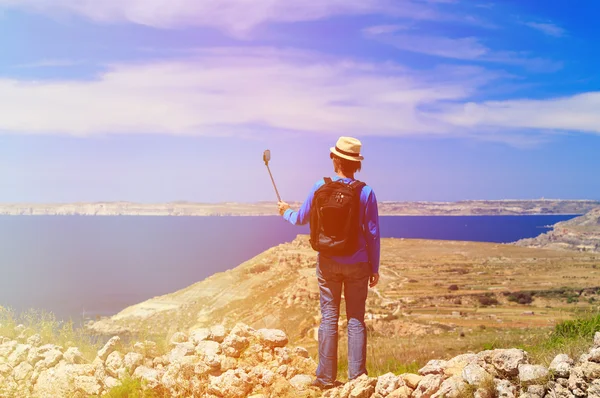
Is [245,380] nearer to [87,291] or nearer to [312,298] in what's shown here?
[312,298]

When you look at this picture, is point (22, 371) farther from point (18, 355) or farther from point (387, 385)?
point (387, 385)

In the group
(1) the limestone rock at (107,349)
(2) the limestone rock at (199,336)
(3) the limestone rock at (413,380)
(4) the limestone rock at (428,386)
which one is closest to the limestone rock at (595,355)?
(4) the limestone rock at (428,386)

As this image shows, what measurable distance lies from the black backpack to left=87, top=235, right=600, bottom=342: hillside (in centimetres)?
891

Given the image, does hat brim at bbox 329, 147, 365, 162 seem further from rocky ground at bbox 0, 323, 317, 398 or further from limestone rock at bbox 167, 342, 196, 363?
limestone rock at bbox 167, 342, 196, 363

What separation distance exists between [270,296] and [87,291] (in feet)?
187

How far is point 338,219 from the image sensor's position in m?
5.03

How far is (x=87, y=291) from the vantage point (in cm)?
7638

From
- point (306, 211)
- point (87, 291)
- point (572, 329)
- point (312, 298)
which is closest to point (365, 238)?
point (306, 211)

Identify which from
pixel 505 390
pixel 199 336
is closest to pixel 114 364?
pixel 199 336

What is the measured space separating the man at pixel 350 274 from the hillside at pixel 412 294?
8468 millimetres

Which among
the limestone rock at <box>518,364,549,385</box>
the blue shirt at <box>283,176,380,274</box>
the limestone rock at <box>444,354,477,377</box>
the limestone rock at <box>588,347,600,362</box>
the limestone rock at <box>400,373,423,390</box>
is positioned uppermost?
the blue shirt at <box>283,176,380,274</box>

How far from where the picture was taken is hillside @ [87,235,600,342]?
1994 cm

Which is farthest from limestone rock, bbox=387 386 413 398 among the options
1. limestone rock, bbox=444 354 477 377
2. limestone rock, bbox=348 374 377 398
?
limestone rock, bbox=444 354 477 377

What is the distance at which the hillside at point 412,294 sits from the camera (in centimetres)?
1994
